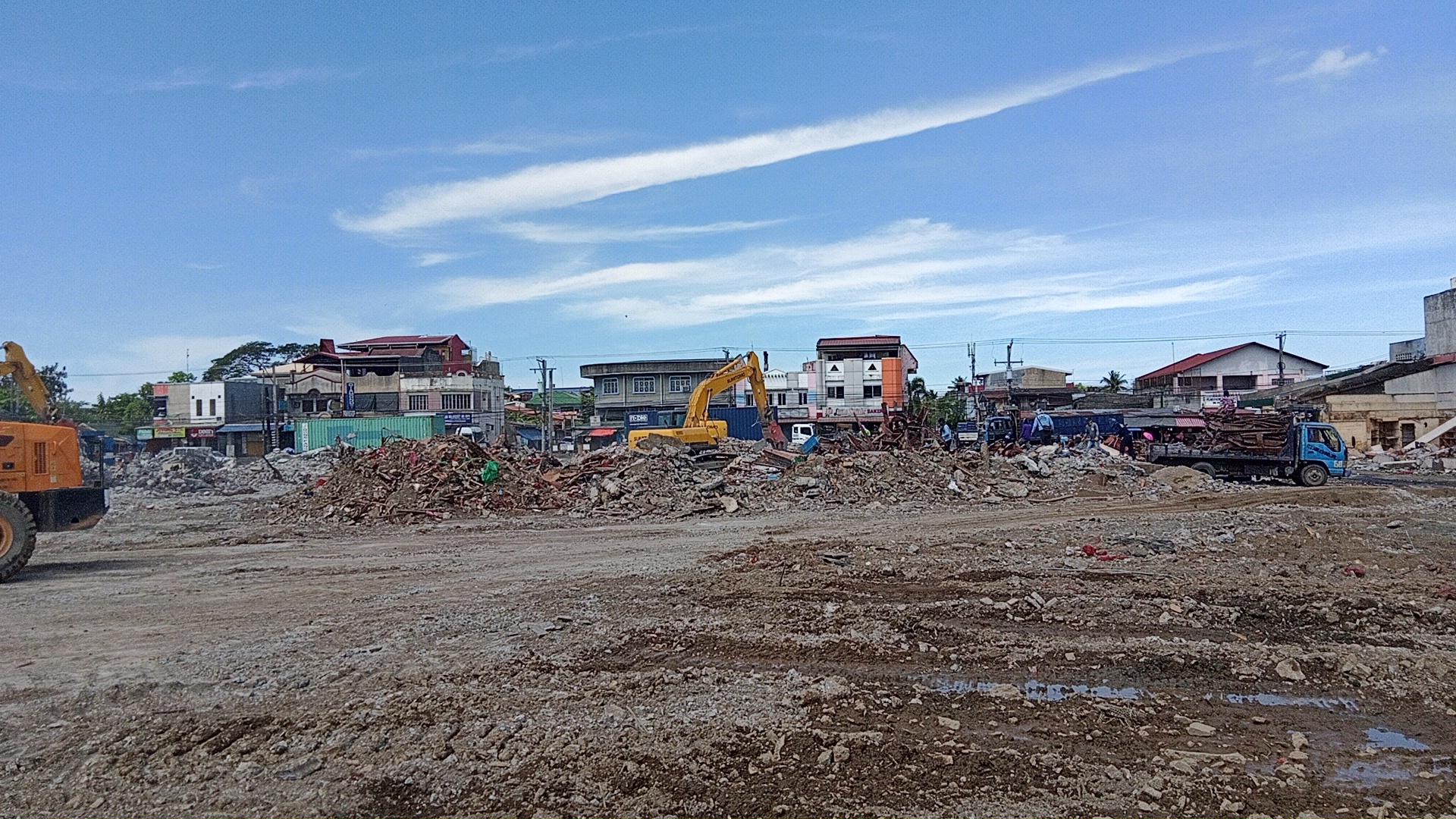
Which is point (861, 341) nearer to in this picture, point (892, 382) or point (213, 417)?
point (892, 382)

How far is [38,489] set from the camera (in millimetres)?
12875

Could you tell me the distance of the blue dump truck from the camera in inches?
1053

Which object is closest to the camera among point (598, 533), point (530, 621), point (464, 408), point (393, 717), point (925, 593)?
point (393, 717)

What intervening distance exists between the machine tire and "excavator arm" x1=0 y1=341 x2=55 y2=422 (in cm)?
821

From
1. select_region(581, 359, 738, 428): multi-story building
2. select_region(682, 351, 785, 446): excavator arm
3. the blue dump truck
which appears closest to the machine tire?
select_region(682, 351, 785, 446): excavator arm

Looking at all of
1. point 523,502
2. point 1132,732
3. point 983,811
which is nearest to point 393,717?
point 983,811

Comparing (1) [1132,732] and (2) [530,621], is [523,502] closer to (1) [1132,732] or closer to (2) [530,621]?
(2) [530,621]

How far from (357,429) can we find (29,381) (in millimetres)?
36692

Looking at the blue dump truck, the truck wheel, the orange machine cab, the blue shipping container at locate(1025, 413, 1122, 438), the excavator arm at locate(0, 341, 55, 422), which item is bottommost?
the truck wheel

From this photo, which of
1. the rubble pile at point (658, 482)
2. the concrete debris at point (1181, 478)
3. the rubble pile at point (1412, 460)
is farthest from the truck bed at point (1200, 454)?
the rubble pile at point (1412, 460)

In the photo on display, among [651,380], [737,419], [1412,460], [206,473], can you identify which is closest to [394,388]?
[651,380]

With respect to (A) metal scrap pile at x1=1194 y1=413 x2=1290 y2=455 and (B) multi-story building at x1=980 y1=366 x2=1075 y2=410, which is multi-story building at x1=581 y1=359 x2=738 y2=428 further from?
(A) metal scrap pile at x1=1194 y1=413 x2=1290 y2=455

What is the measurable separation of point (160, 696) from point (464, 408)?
63.6 meters

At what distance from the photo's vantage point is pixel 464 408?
225ft
